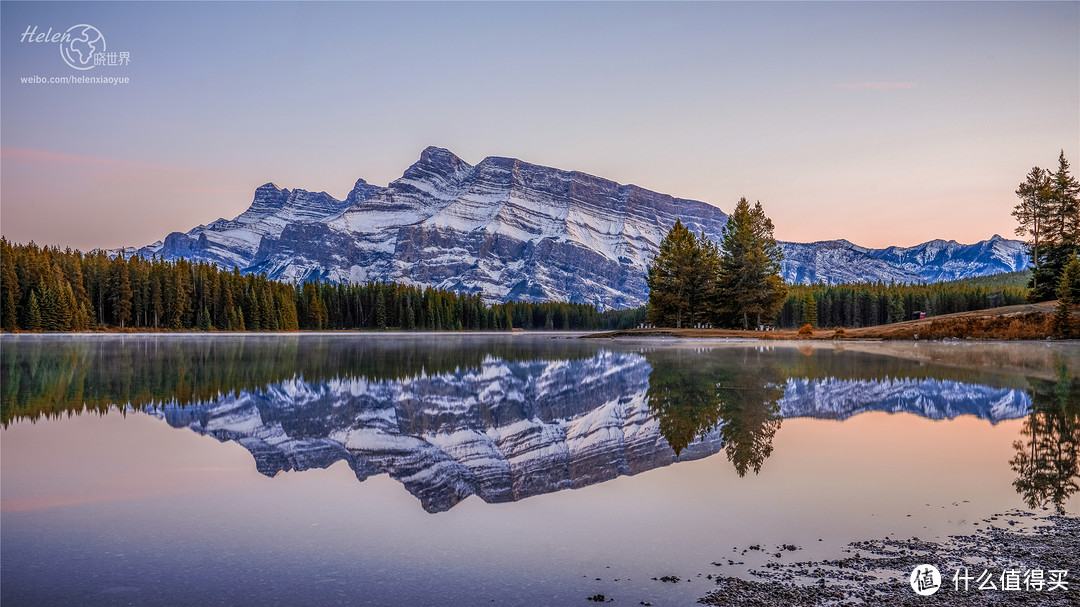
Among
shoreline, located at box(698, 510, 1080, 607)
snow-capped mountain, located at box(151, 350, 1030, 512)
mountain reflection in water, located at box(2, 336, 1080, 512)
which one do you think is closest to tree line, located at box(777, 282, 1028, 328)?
mountain reflection in water, located at box(2, 336, 1080, 512)

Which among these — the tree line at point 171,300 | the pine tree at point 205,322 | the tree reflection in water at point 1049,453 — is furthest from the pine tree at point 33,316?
the tree reflection in water at point 1049,453

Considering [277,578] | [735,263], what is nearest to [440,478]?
[277,578]

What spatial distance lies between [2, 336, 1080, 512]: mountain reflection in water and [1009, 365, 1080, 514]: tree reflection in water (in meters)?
0.05

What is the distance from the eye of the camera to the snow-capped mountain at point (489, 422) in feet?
37.4

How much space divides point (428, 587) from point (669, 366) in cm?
2841

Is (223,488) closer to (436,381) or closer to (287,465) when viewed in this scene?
(287,465)

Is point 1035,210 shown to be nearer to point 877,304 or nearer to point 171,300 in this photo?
point 877,304

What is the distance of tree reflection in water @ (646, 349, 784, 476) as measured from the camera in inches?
526

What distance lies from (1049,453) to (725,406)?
733 cm

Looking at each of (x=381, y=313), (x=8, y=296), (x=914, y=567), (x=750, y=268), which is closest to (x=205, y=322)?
(x=8, y=296)

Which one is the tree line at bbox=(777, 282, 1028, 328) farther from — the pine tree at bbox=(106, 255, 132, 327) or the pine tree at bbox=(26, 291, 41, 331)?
the pine tree at bbox=(26, 291, 41, 331)

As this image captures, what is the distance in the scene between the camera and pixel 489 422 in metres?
16.7

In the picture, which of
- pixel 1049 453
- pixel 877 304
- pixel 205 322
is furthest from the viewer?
pixel 877 304

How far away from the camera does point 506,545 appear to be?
754cm
